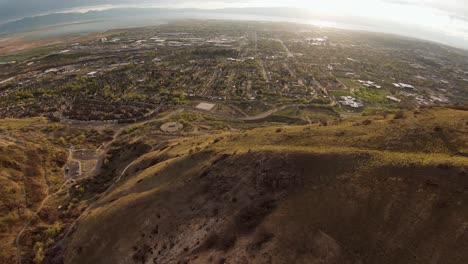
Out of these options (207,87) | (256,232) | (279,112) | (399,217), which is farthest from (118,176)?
(207,87)

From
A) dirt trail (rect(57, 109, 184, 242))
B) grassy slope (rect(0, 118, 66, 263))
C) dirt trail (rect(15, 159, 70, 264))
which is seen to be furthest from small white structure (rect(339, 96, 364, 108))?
grassy slope (rect(0, 118, 66, 263))

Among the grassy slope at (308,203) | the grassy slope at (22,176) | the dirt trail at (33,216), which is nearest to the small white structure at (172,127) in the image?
the grassy slope at (22,176)

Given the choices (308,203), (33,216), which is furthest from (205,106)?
(308,203)

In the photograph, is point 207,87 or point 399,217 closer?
point 399,217

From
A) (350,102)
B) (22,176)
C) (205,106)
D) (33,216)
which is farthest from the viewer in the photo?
(350,102)

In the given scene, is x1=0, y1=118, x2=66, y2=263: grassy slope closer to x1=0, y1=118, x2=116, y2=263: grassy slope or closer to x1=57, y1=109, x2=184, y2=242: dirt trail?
x1=0, y1=118, x2=116, y2=263: grassy slope

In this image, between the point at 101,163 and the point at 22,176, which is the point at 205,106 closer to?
the point at 101,163

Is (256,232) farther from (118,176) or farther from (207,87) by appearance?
(207,87)

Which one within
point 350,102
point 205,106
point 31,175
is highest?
point 350,102

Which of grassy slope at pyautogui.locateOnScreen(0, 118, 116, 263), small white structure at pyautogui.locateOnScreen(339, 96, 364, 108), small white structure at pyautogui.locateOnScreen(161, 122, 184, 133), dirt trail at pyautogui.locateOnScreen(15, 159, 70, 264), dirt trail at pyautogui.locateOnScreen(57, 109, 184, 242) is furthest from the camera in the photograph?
small white structure at pyautogui.locateOnScreen(339, 96, 364, 108)
